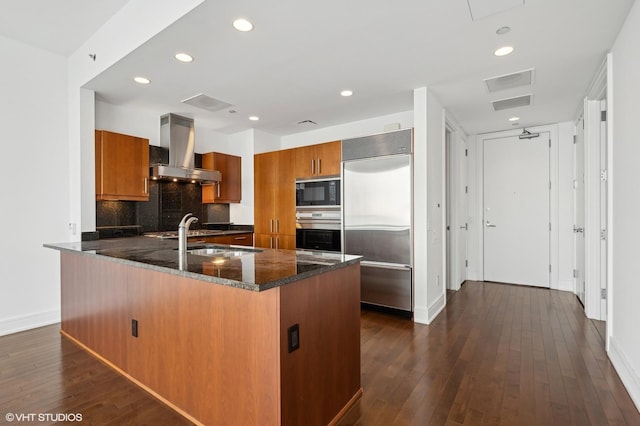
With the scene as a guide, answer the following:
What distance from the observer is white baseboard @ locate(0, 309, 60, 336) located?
122 inches

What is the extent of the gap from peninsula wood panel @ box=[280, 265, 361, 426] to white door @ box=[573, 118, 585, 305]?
3.72 meters

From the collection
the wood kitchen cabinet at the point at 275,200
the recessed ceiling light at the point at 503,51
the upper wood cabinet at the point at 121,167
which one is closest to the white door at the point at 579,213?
the recessed ceiling light at the point at 503,51

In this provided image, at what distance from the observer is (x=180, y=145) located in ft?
14.6

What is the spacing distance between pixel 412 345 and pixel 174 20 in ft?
10.6

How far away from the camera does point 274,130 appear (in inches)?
209

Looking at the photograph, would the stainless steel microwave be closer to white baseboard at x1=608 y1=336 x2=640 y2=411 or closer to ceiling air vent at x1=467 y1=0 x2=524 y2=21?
ceiling air vent at x1=467 y1=0 x2=524 y2=21

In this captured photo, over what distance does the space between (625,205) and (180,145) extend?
4829 mm

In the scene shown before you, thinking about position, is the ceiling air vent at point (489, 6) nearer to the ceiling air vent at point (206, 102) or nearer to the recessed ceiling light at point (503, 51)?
the recessed ceiling light at point (503, 51)

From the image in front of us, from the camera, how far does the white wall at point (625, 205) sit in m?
2.04

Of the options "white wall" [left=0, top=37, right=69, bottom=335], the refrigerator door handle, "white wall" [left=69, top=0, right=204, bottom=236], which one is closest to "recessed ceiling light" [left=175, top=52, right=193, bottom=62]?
"white wall" [left=69, top=0, right=204, bottom=236]

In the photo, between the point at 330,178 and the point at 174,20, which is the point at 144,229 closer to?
the point at 330,178

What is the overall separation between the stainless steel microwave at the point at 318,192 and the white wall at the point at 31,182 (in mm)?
A: 2787

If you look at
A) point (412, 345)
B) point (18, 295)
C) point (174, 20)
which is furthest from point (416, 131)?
point (18, 295)

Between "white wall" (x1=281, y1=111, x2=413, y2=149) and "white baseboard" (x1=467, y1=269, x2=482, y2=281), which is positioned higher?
"white wall" (x1=281, y1=111, x2=413, y2=149)
